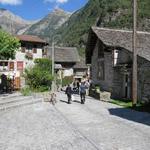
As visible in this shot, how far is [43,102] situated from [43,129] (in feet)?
43.7

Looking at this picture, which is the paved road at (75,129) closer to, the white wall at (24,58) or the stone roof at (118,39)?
the stone roof at (118,39)

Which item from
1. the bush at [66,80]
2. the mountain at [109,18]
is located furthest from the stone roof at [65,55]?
the mountain at [109,18]

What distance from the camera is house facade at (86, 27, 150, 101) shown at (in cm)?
2892

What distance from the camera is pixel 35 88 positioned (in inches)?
1726

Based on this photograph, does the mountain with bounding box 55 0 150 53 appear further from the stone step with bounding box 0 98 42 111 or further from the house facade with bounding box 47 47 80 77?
A: the stone step with bounding box 0 98 42 111

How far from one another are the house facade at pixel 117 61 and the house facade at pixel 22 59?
1375cm

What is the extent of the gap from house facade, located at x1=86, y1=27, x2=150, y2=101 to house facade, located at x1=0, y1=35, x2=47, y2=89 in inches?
541

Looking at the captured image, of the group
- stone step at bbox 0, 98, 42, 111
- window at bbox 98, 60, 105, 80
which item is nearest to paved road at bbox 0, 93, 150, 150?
stone step at bbox 0, 98, 42, 111

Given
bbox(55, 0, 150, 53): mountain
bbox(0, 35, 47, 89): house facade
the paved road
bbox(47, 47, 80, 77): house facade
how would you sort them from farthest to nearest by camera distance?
bbox(55, 0, 150, 53): mountain, bbox(47, 47, 80, 77): house facade, bbox(0, 35, 47, 89): house facade, the paved road

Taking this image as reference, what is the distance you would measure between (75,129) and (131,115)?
17.0ft

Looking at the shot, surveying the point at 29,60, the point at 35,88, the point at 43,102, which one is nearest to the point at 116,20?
the point at 29,60

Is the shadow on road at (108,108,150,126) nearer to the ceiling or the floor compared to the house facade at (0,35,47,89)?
nearer to the floor

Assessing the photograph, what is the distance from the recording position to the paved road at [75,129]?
1416 cm

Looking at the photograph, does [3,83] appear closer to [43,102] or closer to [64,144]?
[43,102]
